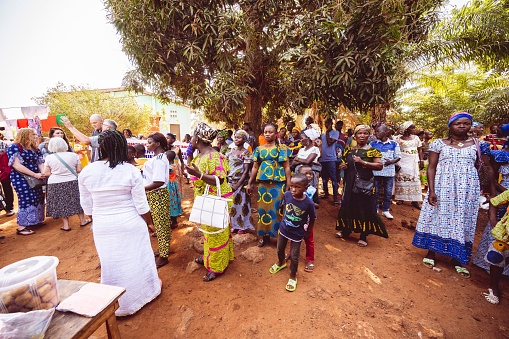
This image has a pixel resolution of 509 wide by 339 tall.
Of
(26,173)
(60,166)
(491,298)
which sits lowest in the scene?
(491,298)

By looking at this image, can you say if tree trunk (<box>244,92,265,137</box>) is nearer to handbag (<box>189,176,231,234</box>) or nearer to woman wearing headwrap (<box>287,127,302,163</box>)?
woman wearing headwrap (<box>287,127,302,163</box>)

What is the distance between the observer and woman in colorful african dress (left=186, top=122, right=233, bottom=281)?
8.85ft

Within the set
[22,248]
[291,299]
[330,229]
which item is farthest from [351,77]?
Answer: [22,248]

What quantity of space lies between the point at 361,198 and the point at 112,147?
343 centimetres

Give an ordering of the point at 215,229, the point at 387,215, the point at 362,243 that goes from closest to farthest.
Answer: the point at 215,229, the point at 362,243, the point at 387,215

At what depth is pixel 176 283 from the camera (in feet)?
9.57

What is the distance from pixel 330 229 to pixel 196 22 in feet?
15.8

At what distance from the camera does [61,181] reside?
4410 mm

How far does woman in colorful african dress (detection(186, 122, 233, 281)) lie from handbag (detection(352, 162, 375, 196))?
201 centimetres

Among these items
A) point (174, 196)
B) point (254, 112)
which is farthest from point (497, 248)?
point (254, 112)

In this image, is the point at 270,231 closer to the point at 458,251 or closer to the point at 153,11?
the point at 458,251

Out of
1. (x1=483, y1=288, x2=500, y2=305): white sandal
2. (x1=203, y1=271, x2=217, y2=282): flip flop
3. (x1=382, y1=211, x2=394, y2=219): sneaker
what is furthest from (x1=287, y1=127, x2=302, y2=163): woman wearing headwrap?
(x1=483, y1=288, x2=500, y2=305): white sandal

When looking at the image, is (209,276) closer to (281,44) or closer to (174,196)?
(174,196)

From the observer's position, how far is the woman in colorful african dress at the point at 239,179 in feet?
12.9
